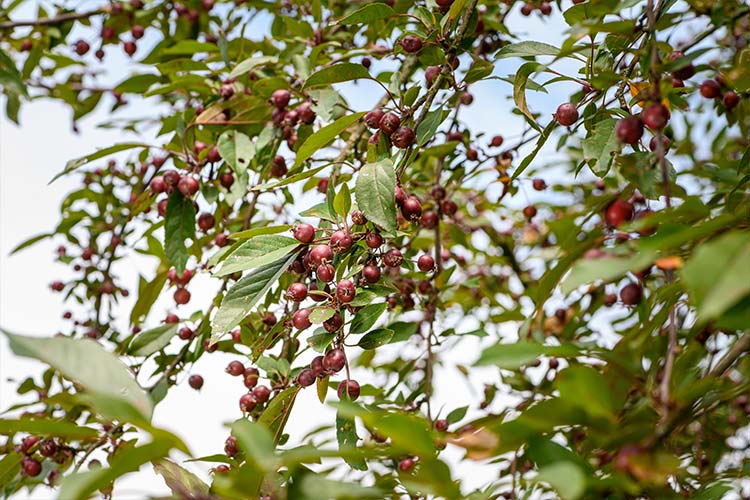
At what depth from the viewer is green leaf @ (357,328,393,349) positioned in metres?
0.99

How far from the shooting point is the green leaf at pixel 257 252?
90 centimetres

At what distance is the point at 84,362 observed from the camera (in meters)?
0.53

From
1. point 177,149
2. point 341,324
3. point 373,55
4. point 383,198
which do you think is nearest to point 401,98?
point 383,198

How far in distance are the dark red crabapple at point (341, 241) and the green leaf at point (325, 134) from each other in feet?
0.62

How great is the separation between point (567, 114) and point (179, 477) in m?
0.80

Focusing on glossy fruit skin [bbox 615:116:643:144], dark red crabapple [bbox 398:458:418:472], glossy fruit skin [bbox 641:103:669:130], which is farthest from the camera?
dark red crabapple [bbox 398:458:418:472]

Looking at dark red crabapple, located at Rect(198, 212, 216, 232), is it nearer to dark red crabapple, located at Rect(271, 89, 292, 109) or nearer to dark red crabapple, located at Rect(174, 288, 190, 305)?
dark red crabapple, located at Rect(174, 288, 190, 305)

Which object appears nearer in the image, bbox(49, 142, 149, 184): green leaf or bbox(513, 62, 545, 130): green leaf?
bbox(513, 62, 545, 130): green leaf

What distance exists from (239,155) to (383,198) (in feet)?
2.06

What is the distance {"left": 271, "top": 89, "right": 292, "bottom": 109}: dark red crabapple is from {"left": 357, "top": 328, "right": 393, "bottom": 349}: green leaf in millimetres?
684

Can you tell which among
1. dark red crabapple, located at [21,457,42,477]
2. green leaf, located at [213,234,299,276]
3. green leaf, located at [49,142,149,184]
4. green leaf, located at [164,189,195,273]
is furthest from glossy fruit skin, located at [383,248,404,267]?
dark red crabapple, located at [21,457,42,477]

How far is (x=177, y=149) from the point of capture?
62.4 inches

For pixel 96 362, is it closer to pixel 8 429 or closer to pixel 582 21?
pixel 8 429

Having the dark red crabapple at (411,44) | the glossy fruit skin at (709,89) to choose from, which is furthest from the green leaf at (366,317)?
the glossy fruit skin at (709,89)
